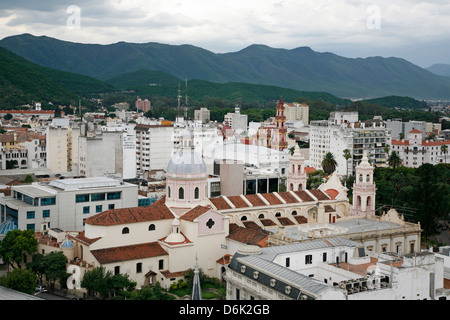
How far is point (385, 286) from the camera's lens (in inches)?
779

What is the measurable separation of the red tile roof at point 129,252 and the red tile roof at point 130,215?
120 cm

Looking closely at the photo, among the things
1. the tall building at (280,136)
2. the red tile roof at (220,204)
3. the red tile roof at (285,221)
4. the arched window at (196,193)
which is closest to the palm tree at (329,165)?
the tall building at (280,136)

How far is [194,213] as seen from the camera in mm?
28219

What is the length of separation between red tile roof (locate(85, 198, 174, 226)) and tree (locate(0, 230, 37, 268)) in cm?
285

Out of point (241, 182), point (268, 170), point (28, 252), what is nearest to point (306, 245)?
point (28, 252)

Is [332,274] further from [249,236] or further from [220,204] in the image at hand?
[220,204]

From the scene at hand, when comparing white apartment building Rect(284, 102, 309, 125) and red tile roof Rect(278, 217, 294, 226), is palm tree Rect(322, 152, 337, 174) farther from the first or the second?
white apartment building Rect(284, 102, 309, 125)

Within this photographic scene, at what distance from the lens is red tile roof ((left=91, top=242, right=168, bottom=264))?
25656mm

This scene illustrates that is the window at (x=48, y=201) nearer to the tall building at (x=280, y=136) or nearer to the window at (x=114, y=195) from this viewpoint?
the window at (x=114, y=195)

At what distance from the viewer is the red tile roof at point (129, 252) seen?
2566 cm

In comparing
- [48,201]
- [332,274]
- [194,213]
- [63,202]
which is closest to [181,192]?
[194,213]

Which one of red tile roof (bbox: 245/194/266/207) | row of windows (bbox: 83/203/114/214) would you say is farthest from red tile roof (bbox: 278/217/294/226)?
row of windows (bbox: 83/203/114/214)

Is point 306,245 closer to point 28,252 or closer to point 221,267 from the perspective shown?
point 221,267
